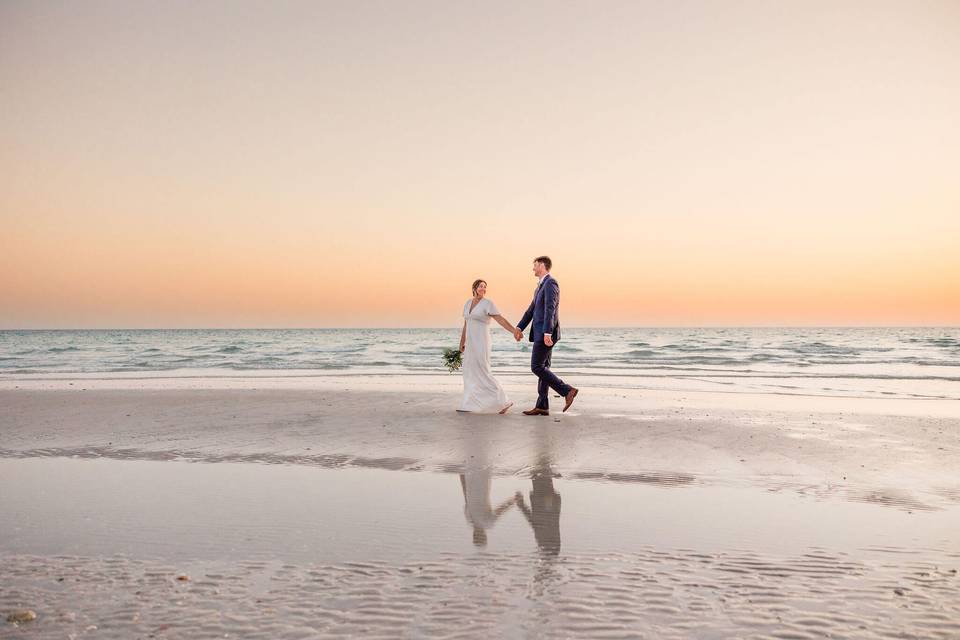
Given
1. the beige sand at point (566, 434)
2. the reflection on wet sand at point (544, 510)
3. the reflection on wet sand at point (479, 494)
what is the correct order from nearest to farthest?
the reflection on wet sand at point (544, 510)
the reflection on wet sand at point (479, 494)
the beige sand at point (566, 434)

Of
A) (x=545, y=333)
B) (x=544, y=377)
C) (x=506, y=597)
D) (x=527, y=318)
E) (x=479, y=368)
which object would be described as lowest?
(x=506, y=597)

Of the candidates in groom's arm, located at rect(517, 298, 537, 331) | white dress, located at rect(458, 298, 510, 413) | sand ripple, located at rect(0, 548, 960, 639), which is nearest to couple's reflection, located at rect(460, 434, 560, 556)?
sand ripple, located at rect(0, 548, 960, 639)

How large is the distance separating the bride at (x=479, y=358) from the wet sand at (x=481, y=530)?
1637 millimetres

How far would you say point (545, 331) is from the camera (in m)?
10.4

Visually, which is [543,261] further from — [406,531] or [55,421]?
[55,421]

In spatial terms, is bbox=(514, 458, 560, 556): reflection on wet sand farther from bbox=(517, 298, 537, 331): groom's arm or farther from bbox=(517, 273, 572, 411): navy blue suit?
bbox=(517, 298, 537, 331): groom's arm

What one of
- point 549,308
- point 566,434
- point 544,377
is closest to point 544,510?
point 566,434

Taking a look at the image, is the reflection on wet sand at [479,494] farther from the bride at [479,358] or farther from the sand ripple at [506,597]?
the bride at [479,358]

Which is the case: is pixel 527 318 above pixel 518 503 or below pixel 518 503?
above

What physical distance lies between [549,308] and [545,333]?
1.37 feet

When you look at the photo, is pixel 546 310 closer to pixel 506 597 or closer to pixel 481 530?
pixel 481 530

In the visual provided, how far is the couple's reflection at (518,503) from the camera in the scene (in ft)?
13.7

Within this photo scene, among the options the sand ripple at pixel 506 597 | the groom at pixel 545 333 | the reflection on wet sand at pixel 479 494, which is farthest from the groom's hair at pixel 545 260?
the sand ripple at pixel 506 597

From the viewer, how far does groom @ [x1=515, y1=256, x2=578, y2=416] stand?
34.0ft
